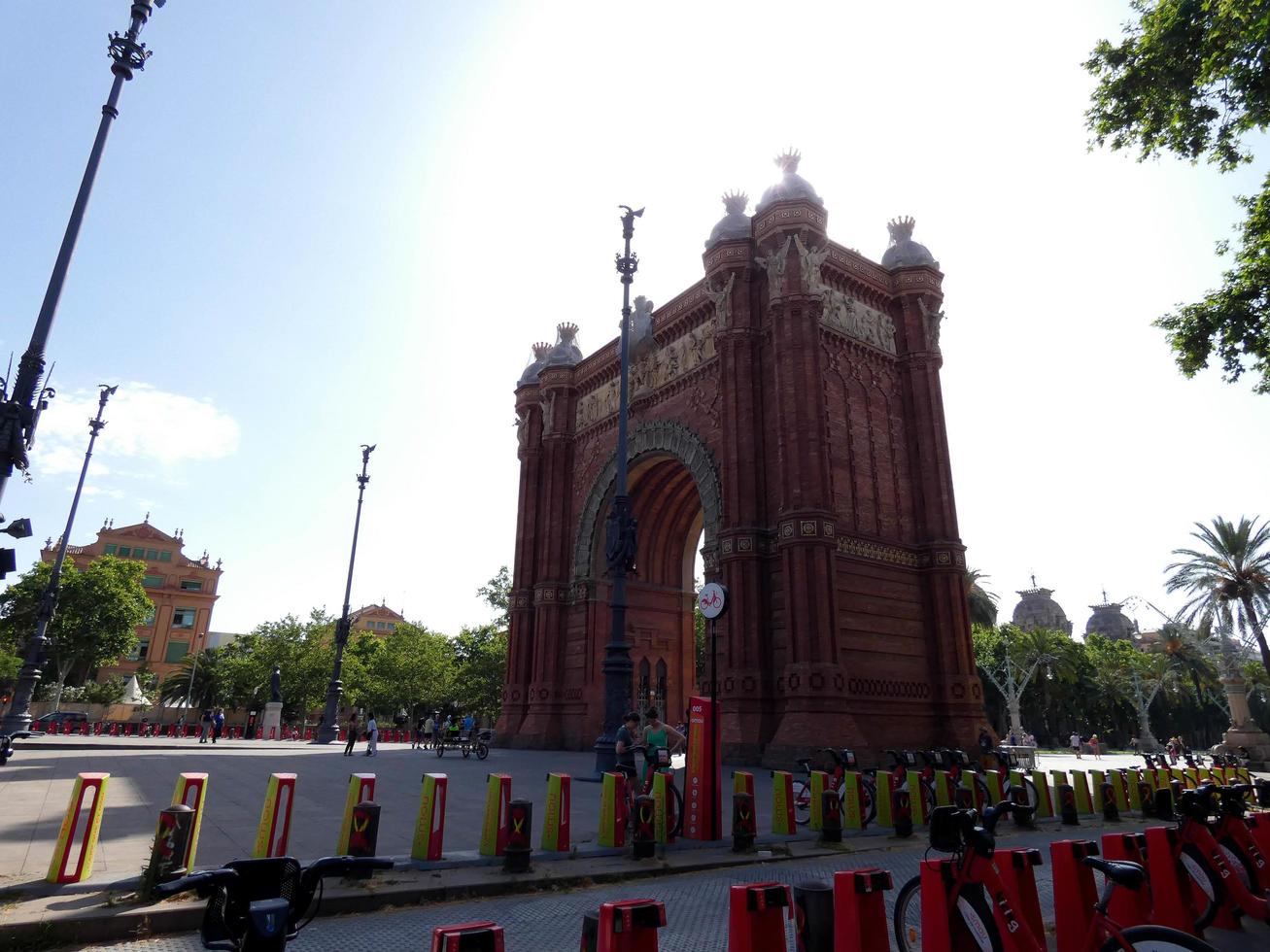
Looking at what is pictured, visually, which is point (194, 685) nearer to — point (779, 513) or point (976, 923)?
point (779, 513)

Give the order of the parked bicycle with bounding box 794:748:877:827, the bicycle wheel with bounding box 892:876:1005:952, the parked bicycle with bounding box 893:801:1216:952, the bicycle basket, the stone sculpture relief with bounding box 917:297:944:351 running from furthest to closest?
the stone sculpture relief with bounding box 917:297:944:351
the parked bicycle with bounding box 794:748:877:827
the bicycle basket
the bicycle wheel with bounding box 892:876:1005:952
the parked bicycle with bounding box 893:801:1216:952

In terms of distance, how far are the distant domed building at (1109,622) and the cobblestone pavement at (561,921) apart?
12163cm

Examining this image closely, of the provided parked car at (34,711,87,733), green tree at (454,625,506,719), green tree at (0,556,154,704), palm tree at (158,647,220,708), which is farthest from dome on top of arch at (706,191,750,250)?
palm tree at (158,647,220,708)

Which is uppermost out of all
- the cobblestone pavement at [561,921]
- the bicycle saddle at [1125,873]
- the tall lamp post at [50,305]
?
the tall lamp post at [50,305]

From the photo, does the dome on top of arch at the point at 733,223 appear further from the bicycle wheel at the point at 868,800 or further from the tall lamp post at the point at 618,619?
the bicycle wheel at the point at 868,800

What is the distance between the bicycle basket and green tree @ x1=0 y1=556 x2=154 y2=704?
63230 mm

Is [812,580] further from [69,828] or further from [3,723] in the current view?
[3,723]

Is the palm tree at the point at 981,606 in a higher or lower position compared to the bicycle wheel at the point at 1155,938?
higher

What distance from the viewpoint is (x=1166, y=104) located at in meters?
13.5

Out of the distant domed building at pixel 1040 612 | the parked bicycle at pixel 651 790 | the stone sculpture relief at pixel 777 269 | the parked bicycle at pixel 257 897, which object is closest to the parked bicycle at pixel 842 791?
the parked bicycle at pixel 651 790

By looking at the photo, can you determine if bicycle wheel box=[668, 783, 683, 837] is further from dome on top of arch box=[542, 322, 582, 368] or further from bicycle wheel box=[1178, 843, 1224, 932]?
dome on top of arch box=[542, 322, 582, 368]

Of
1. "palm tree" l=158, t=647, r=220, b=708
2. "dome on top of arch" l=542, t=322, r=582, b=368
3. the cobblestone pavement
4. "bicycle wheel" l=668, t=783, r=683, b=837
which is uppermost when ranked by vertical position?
"dome on top of arch" l=542, t=322, r=582, b=368

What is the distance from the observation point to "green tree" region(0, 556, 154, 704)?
52281 millimetres

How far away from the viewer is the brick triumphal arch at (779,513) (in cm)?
2222
